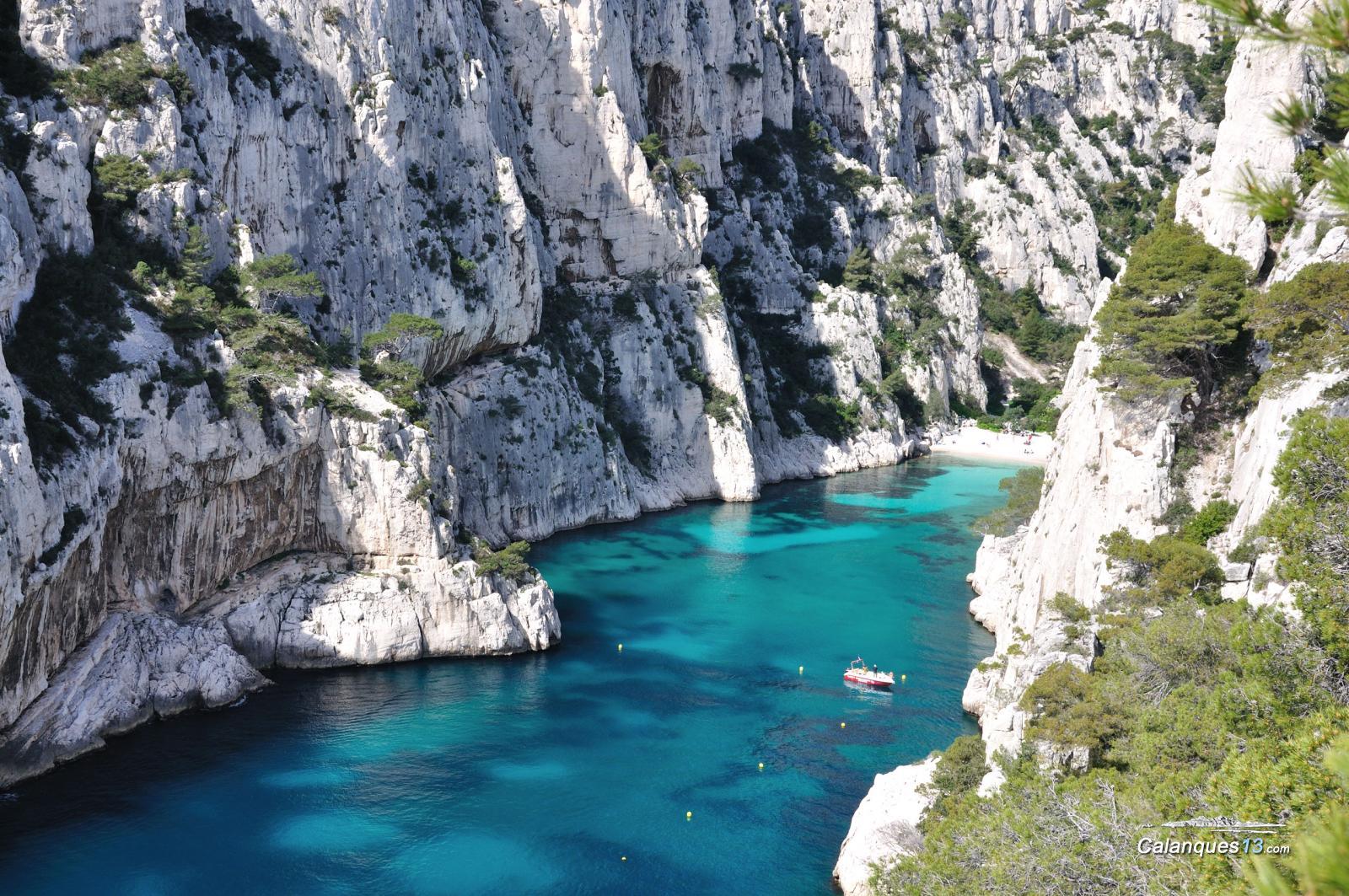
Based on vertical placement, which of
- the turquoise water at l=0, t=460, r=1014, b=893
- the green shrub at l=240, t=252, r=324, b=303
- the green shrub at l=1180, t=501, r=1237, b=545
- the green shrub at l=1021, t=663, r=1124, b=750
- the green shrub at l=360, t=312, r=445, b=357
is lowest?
the turquoise water at l=0, t=460, r=1014, b=893

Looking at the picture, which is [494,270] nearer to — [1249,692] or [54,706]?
[54,706]

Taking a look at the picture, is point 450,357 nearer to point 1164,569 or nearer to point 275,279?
point 275,279

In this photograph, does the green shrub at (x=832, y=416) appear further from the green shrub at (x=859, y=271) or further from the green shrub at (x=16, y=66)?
the green shrub at (x=16, y=66)

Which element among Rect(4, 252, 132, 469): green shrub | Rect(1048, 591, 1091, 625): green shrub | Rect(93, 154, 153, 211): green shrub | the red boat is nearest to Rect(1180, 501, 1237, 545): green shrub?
Rect(1048, 591, 1091, 625): green shrub

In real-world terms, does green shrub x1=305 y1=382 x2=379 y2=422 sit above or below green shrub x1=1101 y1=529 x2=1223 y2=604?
above

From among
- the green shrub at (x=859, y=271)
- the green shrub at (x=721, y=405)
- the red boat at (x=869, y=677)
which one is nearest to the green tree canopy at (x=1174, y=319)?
the red boat at (x=869, y=677)


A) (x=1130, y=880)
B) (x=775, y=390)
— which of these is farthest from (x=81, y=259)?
(x=775, y=390)

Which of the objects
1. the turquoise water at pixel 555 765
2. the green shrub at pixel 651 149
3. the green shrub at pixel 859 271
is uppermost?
the green shrub at pixel 651 149

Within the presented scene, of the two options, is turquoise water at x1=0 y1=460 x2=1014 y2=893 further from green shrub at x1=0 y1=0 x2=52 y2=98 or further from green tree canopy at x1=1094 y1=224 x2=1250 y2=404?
green shrub at x1=0 y1=0 x2=52 y2=98

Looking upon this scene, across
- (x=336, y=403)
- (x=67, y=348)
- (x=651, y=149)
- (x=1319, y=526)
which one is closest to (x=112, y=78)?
(x=67, y=348)
